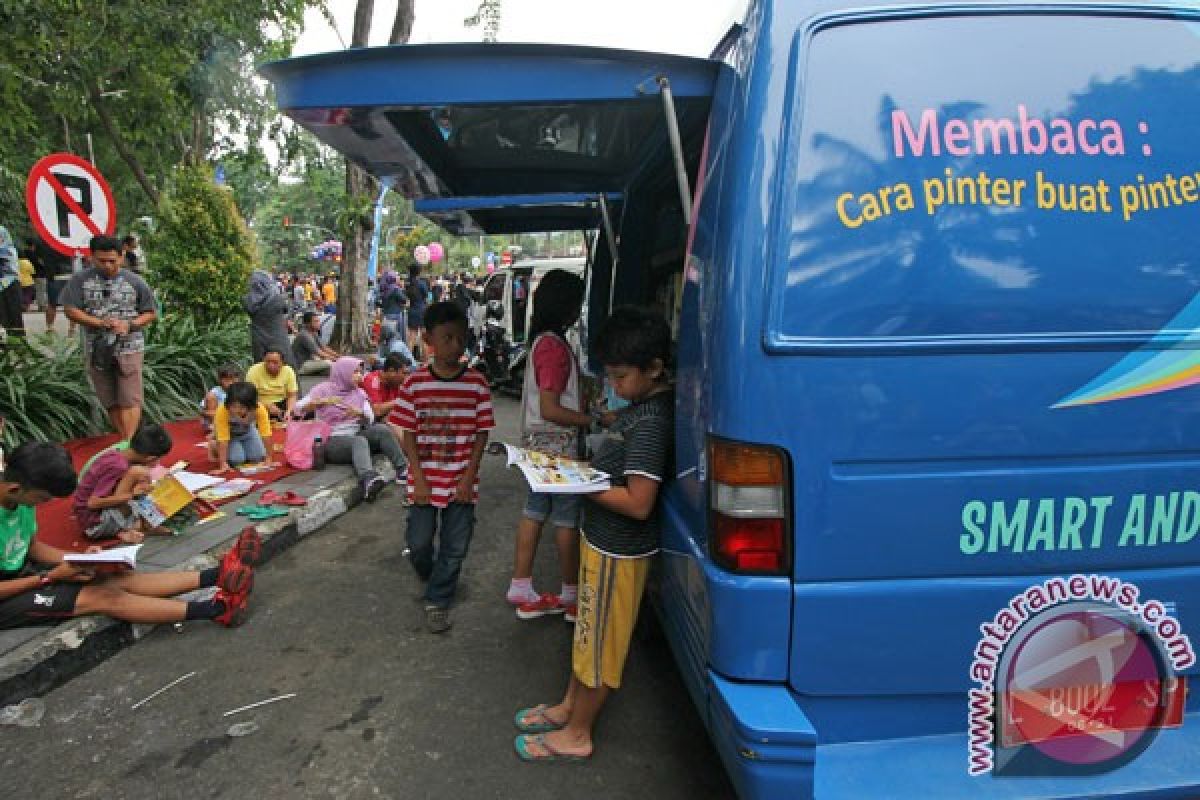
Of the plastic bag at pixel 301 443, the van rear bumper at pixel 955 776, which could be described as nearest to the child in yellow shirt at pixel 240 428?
the plastic bag at pixel 301 443

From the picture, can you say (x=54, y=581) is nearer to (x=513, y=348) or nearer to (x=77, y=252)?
(x=77, y=252)

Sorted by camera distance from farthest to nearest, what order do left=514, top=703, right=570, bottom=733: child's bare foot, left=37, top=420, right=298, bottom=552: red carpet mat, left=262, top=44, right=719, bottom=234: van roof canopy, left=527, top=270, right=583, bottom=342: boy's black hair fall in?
1. left=37, top=420, right=298, bottom=552: red carpet mat
2. left=527, top=270, right=583, bottom=342: boy's black hair
3. left=514, top=703, right=570, bottom=733: child's bare foot
4. left=262, top=44, right=719, bottom=234: van roof canopy

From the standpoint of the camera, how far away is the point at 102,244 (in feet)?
16.1

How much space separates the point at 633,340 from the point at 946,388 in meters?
0.89

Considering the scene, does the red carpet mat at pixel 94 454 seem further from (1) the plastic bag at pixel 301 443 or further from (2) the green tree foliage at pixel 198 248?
(2) the green tree foliage at pixel 198 248

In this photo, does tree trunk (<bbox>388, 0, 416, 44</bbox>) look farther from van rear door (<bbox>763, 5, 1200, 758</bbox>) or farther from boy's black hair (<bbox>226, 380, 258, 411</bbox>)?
van rear door (<bbox>763, 5, 1200, 758</bbox>)

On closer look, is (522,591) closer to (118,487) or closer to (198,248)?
(118,487)

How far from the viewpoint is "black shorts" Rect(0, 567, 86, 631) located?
9.41 ft

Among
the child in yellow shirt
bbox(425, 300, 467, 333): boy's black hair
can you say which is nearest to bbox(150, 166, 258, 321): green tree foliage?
the child in yellow shirt

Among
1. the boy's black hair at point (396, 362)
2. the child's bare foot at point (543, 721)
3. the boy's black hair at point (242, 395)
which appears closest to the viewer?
the child's bare foot at point (543, 721)

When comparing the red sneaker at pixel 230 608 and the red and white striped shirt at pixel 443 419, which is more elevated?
the red and white striped shirt at pixel 443 419

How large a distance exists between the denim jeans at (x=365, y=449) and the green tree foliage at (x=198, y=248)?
14.4 ft

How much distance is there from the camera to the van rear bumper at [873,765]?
151 cm

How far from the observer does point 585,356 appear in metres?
4.44
